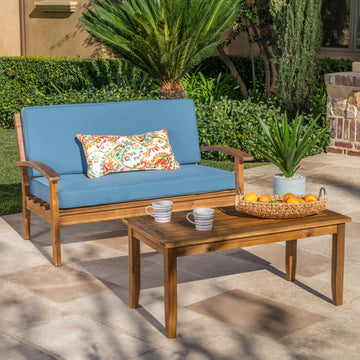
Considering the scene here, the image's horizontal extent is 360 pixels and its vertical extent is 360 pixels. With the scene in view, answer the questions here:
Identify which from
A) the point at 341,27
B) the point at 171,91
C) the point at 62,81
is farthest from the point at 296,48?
the point at 62,81

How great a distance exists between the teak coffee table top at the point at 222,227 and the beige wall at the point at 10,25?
42.2 feet

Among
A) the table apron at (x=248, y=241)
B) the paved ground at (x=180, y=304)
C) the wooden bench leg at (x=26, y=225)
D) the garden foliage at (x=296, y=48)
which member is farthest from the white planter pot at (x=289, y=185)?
the garden foliage at (x=296, y=48)

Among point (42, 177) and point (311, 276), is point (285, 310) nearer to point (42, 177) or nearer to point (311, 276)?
point (311, 276)

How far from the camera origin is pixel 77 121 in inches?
267

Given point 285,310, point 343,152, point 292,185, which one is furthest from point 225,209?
point 343,152

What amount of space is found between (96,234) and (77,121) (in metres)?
1.06

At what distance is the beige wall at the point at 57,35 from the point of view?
1517 centimetres

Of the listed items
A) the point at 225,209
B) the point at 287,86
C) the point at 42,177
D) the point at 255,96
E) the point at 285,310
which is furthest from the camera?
the point at 255,96

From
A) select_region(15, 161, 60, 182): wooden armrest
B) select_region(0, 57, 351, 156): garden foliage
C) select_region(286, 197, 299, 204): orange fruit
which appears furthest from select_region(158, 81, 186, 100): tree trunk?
select_region(286, 197, 299, 204): orange fruit

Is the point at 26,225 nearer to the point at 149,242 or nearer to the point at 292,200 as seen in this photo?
the point at 149,242

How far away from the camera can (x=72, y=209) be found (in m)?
5.93

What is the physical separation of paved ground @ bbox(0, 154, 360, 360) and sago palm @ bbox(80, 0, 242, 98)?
4.58 m

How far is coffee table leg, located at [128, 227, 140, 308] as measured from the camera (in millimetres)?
4809

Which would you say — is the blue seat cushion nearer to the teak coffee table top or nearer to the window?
the teak coffee table top
